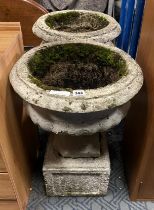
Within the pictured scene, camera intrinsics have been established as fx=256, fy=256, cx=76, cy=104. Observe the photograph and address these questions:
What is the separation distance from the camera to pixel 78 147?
3.78 feet

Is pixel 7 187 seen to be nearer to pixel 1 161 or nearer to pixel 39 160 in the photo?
pixel 1 161

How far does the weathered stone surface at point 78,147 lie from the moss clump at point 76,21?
0.60 meters

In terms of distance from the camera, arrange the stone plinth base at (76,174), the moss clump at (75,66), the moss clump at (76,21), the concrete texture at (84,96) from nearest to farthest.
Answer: the concrete texture at (84,96), the moss clump at (75,66), the stone plinth base at (76,174), the moss clump at (76,21)

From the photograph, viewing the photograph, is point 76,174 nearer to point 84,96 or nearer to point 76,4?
point 84,96

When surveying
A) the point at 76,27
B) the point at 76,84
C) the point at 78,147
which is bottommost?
the point at 78,147

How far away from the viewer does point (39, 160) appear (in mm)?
1455

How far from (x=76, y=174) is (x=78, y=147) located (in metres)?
0.13

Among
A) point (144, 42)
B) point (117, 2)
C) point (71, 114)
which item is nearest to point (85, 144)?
point (71, 114)

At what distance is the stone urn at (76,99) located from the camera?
80 centimetres

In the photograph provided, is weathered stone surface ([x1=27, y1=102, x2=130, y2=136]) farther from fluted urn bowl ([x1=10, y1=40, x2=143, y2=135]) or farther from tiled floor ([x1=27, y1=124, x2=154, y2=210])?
tiled floor ([x1=27, y1=124, x2=154, y2=210])

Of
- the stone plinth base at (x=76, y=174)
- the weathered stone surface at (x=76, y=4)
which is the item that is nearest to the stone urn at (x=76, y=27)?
the stone plinth base at (x=76, y=174)

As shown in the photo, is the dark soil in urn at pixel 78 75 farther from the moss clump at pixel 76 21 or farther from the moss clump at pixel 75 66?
the moss clump at pixel 76 21

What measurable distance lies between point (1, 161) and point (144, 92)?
629mm

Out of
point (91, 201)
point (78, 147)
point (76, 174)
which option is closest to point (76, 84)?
point (78, 147)
